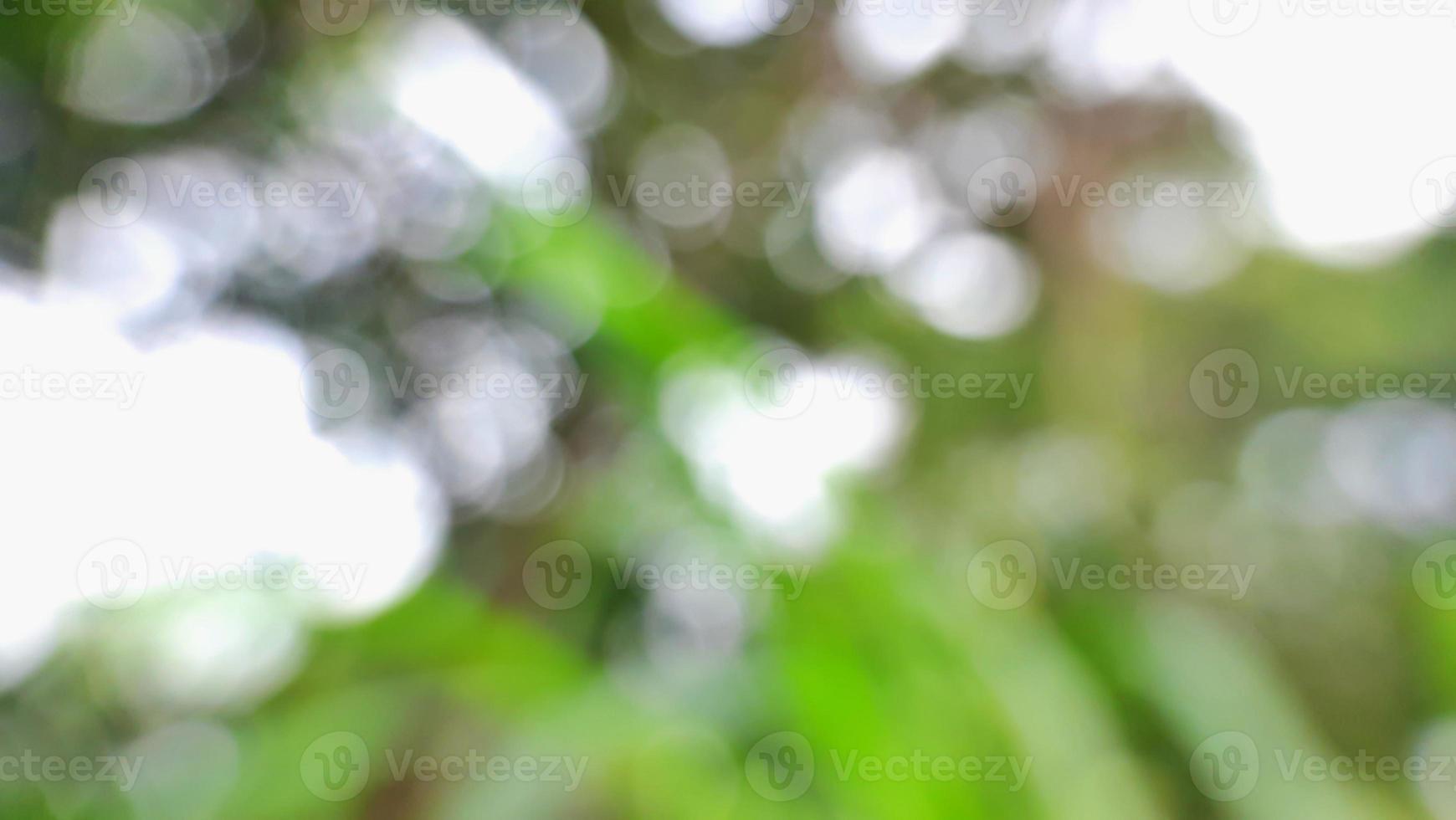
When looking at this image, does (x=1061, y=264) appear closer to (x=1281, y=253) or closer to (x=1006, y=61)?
(x=1006, y=61)

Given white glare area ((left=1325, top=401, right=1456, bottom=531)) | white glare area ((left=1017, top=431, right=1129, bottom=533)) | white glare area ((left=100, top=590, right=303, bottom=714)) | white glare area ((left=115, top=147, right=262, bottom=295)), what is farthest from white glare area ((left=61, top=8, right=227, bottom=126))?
white glare area ((left=1325, top=401, right=1456, bottom=531))

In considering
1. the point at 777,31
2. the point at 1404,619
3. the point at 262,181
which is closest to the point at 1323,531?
the point at 1404,619

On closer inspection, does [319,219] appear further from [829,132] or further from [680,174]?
[829,132]

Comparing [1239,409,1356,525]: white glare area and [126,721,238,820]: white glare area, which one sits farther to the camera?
[1239,409,1356,525]: white glare area

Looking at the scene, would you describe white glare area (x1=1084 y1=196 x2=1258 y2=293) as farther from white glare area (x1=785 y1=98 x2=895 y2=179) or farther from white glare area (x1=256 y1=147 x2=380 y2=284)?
white glare area (x1=256 y1=147 x2=380 y2=284)

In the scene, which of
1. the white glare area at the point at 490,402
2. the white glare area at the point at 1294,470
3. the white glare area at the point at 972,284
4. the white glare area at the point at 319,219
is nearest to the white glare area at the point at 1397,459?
the white glare area at the point at 1294,470
